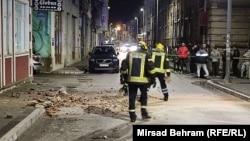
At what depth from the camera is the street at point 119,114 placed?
938 centimetres

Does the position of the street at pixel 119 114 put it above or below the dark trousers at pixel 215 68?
below

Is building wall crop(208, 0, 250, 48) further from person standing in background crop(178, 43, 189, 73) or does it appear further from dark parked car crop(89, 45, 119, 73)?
dark parked car crop(89, 45, 119, 73)

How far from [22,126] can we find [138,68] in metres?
2.78

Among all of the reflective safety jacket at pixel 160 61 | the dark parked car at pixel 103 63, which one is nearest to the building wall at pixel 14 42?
the reflective safety jacket at pixel 160 61

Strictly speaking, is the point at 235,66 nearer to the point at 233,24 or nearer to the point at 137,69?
the point at 233,24

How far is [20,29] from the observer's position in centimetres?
1855

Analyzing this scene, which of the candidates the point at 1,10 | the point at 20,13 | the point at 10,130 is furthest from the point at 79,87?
the point at 10,130

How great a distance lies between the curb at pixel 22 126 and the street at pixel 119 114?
4.1 inches

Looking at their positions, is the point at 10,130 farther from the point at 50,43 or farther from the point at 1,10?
the point at 50,43

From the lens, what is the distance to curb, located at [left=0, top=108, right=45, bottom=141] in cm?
844

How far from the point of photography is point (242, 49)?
29984mm

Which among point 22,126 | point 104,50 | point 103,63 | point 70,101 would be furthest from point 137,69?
point 104,50

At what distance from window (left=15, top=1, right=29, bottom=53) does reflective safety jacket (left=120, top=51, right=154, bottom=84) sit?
8103 mm

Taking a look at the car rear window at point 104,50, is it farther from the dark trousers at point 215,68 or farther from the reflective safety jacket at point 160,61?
the reflective safety jacket at point 160,61
